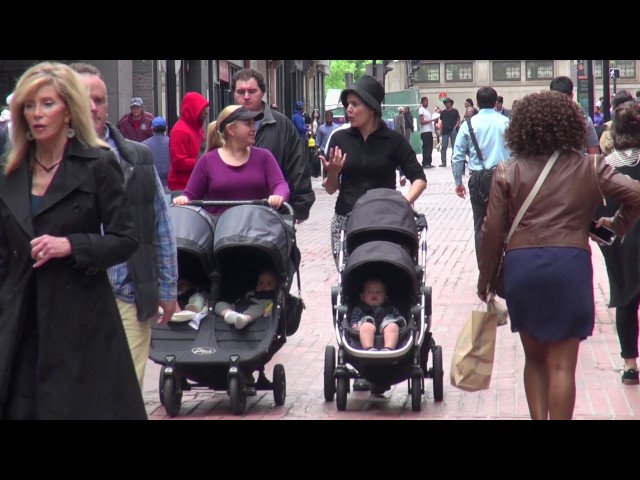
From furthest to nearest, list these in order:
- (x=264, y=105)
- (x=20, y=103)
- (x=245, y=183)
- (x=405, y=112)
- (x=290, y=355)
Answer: (x=405, y=112) < (x=290, y=355) < (x=264, y=105) < (x=245, y=183) < (x=20, y=103)

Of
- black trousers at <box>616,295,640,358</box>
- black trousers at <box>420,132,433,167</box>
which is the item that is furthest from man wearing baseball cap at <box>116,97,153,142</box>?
black trousers at <box>420,132,433,167</box>

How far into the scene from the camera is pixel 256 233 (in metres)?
7.56

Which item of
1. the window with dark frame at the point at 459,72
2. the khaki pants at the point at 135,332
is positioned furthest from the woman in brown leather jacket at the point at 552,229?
the window with dark frame at the point at 459,72

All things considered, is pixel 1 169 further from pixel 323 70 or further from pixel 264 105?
pixel 323 70

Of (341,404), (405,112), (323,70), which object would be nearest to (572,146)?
(341,404)

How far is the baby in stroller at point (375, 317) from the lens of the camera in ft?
25.0

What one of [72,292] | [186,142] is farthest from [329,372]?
[186,142]

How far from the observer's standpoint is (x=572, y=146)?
6219 millimetres

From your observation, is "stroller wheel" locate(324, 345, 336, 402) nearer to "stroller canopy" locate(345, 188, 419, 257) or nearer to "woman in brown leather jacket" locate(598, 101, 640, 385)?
"stroller canopy" locate(345, 188, 419, 257)

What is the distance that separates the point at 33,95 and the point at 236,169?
353 cm

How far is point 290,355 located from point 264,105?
1.88m

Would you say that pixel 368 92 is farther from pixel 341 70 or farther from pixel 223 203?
pixel 341 70

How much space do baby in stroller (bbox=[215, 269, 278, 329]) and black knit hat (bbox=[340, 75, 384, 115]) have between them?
1362 mm

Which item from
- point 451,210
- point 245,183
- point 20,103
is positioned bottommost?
point 451,210
